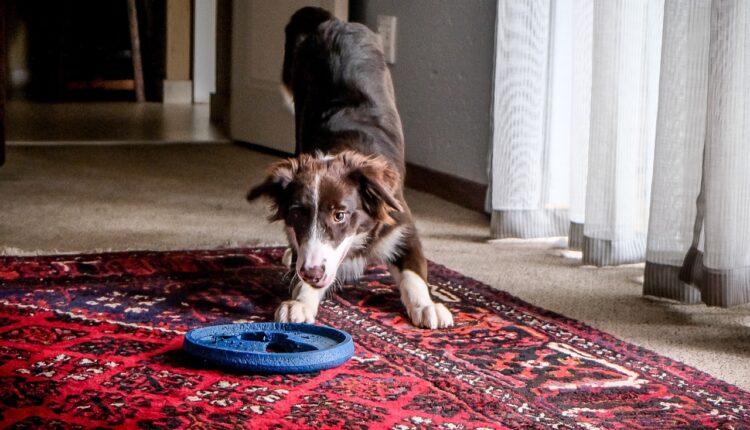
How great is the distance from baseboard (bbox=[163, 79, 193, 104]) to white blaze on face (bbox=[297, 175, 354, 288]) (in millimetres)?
5812

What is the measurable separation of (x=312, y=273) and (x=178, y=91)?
6003mm

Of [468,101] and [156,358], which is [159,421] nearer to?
[156,358]

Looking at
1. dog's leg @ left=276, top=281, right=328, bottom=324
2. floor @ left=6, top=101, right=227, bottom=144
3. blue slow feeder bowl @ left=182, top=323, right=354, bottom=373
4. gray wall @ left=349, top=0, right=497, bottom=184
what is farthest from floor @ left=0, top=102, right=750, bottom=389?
blue slow feeder bowl @ left=182, top=323, right=354, bottom=373

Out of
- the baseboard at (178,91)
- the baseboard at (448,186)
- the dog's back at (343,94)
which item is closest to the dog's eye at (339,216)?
the dog's back at (343,94)

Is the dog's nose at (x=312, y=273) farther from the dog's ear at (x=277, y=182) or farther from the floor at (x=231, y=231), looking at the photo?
the floor at (x=231, y=231)

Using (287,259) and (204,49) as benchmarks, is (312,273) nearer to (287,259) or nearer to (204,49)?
(287,259)

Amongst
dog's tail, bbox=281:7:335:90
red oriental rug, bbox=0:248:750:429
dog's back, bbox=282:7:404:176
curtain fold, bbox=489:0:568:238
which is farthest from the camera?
dog's tail, bbox=281:7:335:90

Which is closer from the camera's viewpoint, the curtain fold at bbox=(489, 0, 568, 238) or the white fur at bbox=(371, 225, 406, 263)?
the white fur at bbox=(371, 225, 406, 263)

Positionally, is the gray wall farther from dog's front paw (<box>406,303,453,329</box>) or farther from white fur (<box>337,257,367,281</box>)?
dog's front paw (<box>406,303,453,329</box>)

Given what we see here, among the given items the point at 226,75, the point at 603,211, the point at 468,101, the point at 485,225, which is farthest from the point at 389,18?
the point at 226,75

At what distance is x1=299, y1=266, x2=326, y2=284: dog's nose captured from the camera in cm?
213

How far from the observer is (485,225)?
3.59m

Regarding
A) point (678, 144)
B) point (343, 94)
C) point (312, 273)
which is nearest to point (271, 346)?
point (312, 273)

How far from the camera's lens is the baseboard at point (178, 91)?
7824 mm
